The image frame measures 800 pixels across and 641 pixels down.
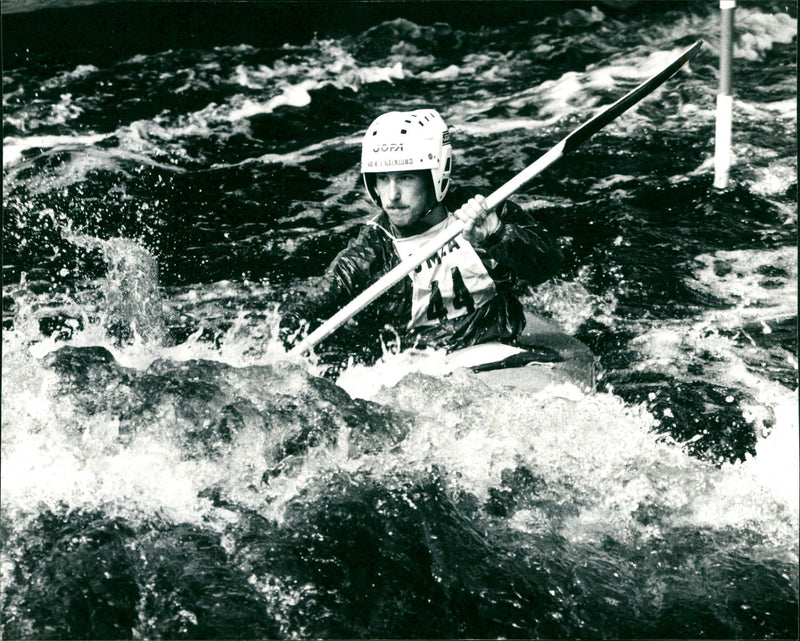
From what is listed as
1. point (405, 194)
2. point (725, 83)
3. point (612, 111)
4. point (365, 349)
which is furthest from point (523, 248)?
point (725, 83)

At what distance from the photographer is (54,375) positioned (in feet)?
12.3

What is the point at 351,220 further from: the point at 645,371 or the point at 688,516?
the point at 688,516

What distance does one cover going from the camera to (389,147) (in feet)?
12.5

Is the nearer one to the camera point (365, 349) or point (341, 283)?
point (341, 283)

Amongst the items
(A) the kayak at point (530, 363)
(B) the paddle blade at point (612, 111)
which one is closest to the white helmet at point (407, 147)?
(B) the paddle blade at point (612, 111)

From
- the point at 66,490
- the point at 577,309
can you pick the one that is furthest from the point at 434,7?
the point at 66,490

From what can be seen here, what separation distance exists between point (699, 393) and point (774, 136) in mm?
3039

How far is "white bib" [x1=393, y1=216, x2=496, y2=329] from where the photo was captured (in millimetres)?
A: 3969

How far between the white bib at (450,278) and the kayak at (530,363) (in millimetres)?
178

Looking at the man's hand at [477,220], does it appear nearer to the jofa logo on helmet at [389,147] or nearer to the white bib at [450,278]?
the white bib at [450,278]

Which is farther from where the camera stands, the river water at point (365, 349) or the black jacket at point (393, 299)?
the black jacket at point (393, 299)

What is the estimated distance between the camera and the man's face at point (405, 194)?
12.7ft

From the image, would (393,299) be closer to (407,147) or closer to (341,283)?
(341,283)

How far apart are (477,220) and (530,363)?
2.04ft
